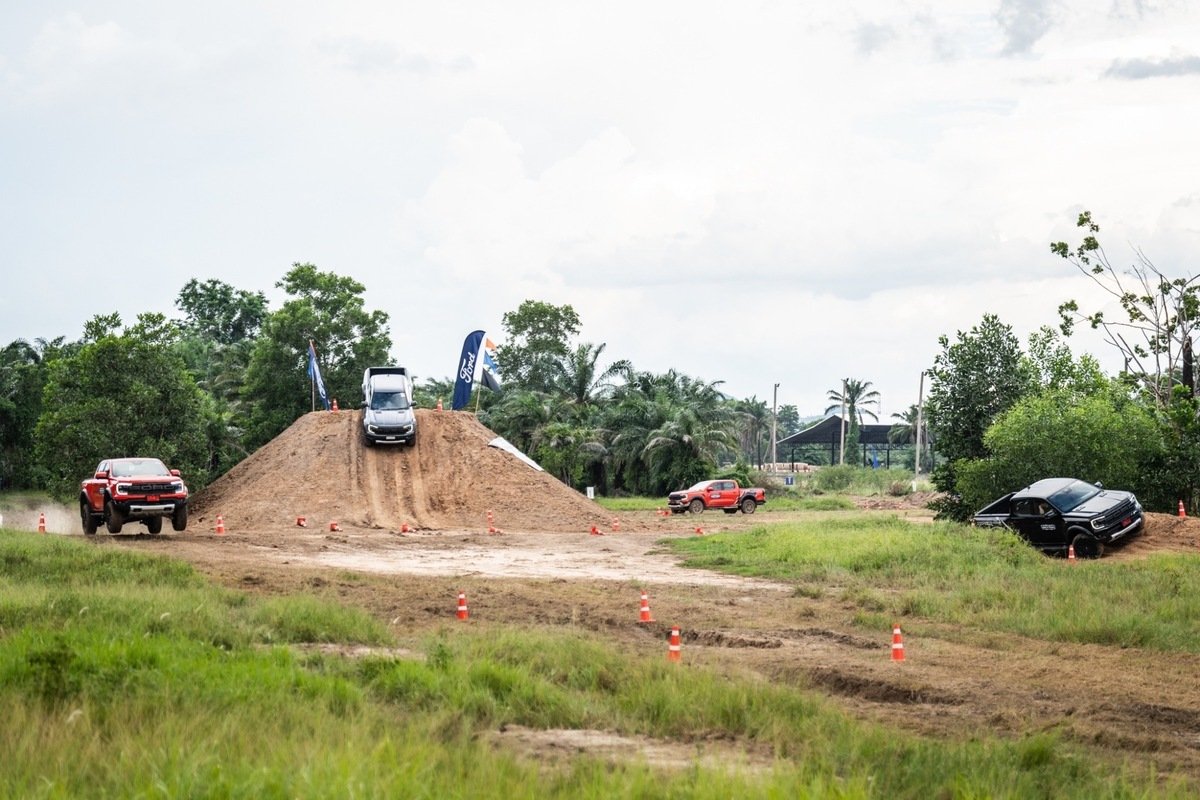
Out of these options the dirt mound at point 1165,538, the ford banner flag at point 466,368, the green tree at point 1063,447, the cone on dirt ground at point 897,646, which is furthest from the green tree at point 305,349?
the cone on dirt ground at point 897,646

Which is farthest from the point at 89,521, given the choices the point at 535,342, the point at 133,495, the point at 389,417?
the point at 535,342

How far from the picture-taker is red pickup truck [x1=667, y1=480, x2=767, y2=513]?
165ft

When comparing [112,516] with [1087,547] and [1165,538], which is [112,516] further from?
[1165,538]

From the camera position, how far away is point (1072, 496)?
29.0 metres

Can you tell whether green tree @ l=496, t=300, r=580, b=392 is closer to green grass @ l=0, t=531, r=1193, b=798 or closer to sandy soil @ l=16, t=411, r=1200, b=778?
sandy soil @ l=16, t=411, r=1200, b=778

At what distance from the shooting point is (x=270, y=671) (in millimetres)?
11141

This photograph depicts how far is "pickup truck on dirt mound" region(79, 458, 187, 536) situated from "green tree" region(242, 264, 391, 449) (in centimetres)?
2541

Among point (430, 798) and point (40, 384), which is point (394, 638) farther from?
point (40, 384)

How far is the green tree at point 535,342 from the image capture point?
8119cm

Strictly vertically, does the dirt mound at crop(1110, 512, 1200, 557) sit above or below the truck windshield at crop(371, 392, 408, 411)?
below

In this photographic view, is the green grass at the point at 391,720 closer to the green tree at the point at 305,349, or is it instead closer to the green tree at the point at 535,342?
the green tree at the point at 305,349

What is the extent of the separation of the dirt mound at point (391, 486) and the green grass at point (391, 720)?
27153 millimetres

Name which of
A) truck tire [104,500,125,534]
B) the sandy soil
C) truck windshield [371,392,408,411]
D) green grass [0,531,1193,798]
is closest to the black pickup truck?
the sandy soil

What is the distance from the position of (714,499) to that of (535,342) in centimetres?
3440
